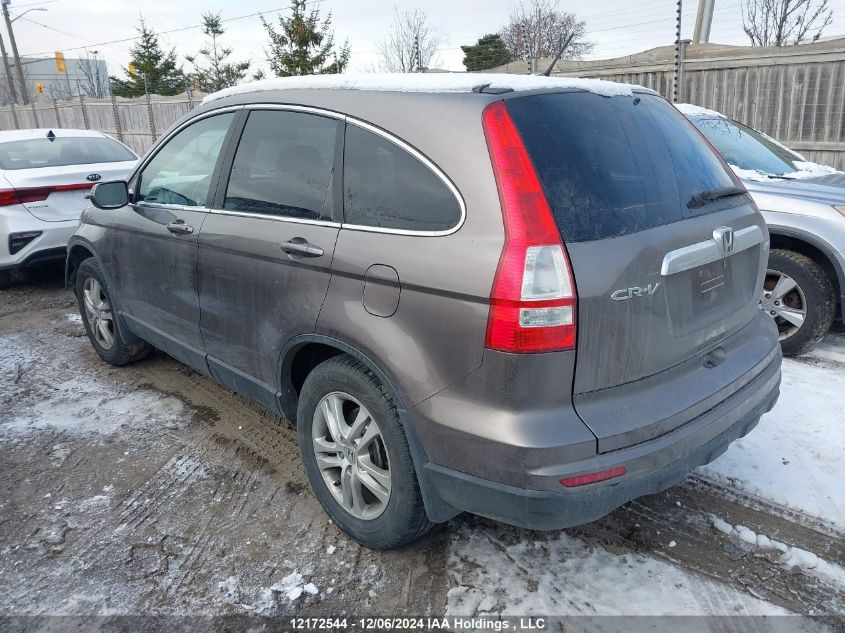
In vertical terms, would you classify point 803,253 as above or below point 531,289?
below

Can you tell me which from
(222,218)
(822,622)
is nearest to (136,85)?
(222,218)

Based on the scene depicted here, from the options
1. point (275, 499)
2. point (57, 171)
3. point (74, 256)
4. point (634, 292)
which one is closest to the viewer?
point (634, 292)

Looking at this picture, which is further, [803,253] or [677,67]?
[677,67]

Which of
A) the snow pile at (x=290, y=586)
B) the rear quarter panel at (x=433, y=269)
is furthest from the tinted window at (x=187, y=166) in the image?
the snow pile at (x=290, y=586)

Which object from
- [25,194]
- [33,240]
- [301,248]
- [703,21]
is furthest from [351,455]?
[703,21]

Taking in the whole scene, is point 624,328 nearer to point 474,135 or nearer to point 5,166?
point 474,135

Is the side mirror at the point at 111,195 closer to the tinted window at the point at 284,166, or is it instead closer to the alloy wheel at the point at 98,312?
the alloy wheel at the point at 98,312

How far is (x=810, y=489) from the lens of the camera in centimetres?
305

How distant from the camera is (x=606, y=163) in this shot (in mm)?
2301

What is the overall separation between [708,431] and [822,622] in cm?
78

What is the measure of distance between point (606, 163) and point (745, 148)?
3.81 metres

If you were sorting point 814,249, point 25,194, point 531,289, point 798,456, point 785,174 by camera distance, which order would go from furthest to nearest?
point 25,194
point 785,174
point 814,249
point 798,456
point 531,289

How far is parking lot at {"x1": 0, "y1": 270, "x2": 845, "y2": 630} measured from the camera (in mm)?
2451

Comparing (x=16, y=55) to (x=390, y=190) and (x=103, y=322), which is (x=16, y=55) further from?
(x=390, y=190)
